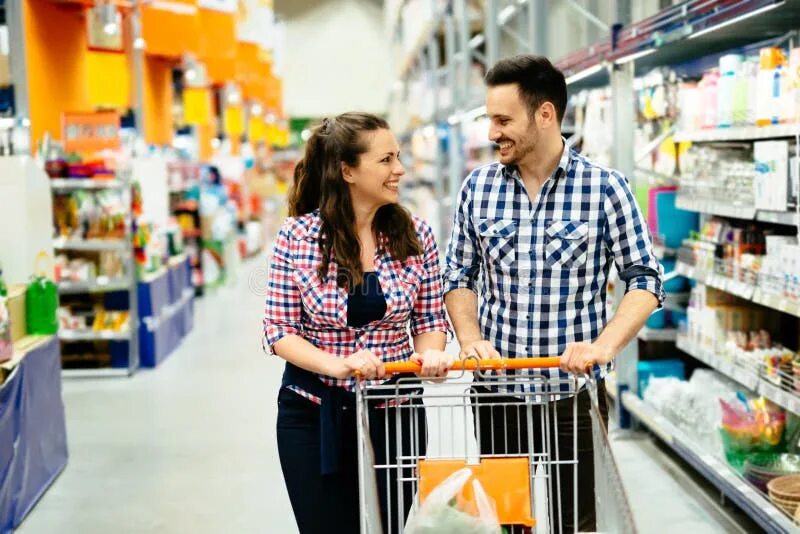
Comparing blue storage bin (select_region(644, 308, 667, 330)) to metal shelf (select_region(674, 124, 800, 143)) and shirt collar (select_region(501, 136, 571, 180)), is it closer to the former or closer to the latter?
metal shelf (select_region(674, 124, 800, 143))

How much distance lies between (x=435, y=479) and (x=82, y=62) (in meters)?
9.61

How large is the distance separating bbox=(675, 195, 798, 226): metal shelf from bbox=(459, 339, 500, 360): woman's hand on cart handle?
2.08m

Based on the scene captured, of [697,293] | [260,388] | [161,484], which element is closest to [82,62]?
[260,388]

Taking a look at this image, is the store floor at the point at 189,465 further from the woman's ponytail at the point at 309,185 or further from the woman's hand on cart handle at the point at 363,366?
the woman's hand on cart handle at the point at 363,366

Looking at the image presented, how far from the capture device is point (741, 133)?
4.86 meters

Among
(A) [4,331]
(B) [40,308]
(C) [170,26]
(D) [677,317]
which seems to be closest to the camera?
(A) [4,331]

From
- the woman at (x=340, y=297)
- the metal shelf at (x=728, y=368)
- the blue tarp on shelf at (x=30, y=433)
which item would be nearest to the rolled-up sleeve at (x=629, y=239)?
the woman at (x=340, y=297)

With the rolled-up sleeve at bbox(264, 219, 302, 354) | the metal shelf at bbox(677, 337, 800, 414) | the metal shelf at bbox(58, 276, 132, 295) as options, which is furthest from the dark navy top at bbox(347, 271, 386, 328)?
the metal shelf at bbox(58, 276, 132, 295)

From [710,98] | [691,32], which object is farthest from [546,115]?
[710,98]

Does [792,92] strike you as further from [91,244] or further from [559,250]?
[91,244]

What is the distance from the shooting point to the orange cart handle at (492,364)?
2568 mm

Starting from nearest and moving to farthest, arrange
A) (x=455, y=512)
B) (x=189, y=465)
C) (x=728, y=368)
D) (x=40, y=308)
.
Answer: (x=455, y=512) < (x=728, y=368) < (x=40, y=308) < (x=189, y=465)

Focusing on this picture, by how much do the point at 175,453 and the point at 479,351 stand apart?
422 cm

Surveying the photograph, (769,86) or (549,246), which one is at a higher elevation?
(769,86)
